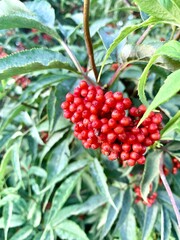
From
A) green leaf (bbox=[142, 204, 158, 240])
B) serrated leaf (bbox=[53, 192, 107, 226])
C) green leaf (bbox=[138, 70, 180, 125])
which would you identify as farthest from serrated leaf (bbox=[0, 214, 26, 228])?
green leaf (bbox=[138, 70, 180, 125])

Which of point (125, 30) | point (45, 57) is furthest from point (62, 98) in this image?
point (125, 30)

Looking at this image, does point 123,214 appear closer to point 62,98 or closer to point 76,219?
point 76,219

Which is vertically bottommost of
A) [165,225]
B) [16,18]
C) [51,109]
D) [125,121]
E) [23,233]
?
[165,225]

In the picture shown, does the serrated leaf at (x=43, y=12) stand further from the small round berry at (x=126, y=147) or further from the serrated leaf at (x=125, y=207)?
the serrated leaf at (x=125, y=207)

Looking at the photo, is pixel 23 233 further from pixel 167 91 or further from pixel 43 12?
pixel 167 91

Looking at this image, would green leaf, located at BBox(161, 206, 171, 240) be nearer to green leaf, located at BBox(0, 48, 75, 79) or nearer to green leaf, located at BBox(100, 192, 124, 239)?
green leaf, located at BBox(100, 192, 124, 239)

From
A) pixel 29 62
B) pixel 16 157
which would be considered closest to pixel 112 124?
pixel 29 62

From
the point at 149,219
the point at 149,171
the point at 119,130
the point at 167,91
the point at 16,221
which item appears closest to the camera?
the point at 167,91

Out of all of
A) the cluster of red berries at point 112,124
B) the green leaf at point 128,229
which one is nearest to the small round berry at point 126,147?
the cluster of red berries at point 112,124
